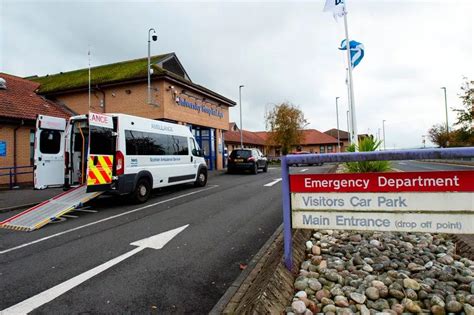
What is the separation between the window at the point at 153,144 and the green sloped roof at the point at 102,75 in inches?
304

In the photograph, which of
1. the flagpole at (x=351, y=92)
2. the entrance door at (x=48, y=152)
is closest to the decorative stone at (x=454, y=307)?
the entrance door at (x=48, y=152)

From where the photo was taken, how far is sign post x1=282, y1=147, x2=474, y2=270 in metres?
2.77

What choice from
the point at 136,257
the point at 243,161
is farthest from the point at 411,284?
the point at 243,161

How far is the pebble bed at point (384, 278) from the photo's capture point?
259 cm

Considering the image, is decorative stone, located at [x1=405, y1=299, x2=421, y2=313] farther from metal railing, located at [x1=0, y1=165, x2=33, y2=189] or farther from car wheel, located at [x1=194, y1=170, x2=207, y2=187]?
metal railing, located at [x1=0, y1=165, x2=33, y2=189]

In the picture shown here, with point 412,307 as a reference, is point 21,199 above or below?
above

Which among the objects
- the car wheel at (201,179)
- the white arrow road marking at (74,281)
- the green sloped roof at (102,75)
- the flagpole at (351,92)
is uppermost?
the green sloped roof at (102,75)

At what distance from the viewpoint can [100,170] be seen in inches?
304

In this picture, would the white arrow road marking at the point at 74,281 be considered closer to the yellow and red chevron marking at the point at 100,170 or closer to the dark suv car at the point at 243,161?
the yellow and red chevron marking at the point at 100,170

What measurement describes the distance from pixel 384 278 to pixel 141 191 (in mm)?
7488

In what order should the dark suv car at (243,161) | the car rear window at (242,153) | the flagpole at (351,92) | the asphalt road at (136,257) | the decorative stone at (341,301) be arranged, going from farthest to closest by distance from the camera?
1. the car rear window at (242,153)
2. the dark suv car at (243,161)
3. the flagpole at (351,92)
4. the asphalt road at (136,257)
5. the decorative stone at (341,301)

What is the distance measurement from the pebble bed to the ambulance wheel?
608cm

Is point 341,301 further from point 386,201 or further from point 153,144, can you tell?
point 153,144

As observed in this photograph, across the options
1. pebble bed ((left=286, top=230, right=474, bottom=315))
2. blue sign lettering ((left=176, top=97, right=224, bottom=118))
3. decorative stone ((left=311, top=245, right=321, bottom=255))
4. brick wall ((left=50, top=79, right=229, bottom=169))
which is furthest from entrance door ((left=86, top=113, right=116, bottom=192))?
blue sign lettering ((left=176, top=97, right=224, bottom=118))
